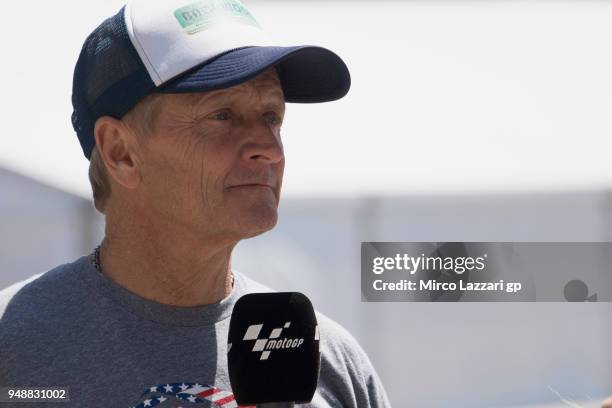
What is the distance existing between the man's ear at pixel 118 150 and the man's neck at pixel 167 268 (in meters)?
0.08

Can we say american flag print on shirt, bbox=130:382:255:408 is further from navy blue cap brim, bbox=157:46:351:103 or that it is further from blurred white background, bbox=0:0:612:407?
blurred white background, bbox=0:0:612:407

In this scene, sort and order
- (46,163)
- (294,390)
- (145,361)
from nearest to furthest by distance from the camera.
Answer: (294,390) → (145,361) → (46,163)

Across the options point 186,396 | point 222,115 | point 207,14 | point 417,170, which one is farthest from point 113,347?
point 417,170

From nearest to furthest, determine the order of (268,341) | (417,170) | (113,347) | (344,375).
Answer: (268,341) → (113,347) → (344,375) → (417,170)

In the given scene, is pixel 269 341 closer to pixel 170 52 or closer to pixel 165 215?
pixel 165 215

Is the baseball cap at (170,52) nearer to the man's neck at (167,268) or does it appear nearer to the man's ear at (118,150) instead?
the man's ear at (118,150)

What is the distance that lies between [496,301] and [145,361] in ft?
3.91

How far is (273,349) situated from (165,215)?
0.28 m

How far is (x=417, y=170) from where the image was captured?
2.12 m

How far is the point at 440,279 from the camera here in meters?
2.12

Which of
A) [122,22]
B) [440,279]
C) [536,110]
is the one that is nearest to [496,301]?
[440,279]

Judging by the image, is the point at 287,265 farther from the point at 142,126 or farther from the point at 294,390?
the point at 294,390

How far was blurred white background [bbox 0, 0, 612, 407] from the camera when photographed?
2092 millimetres

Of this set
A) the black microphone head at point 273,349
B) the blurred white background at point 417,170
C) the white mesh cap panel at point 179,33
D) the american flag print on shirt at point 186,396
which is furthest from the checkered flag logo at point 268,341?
the blurred white background at point 417,170
